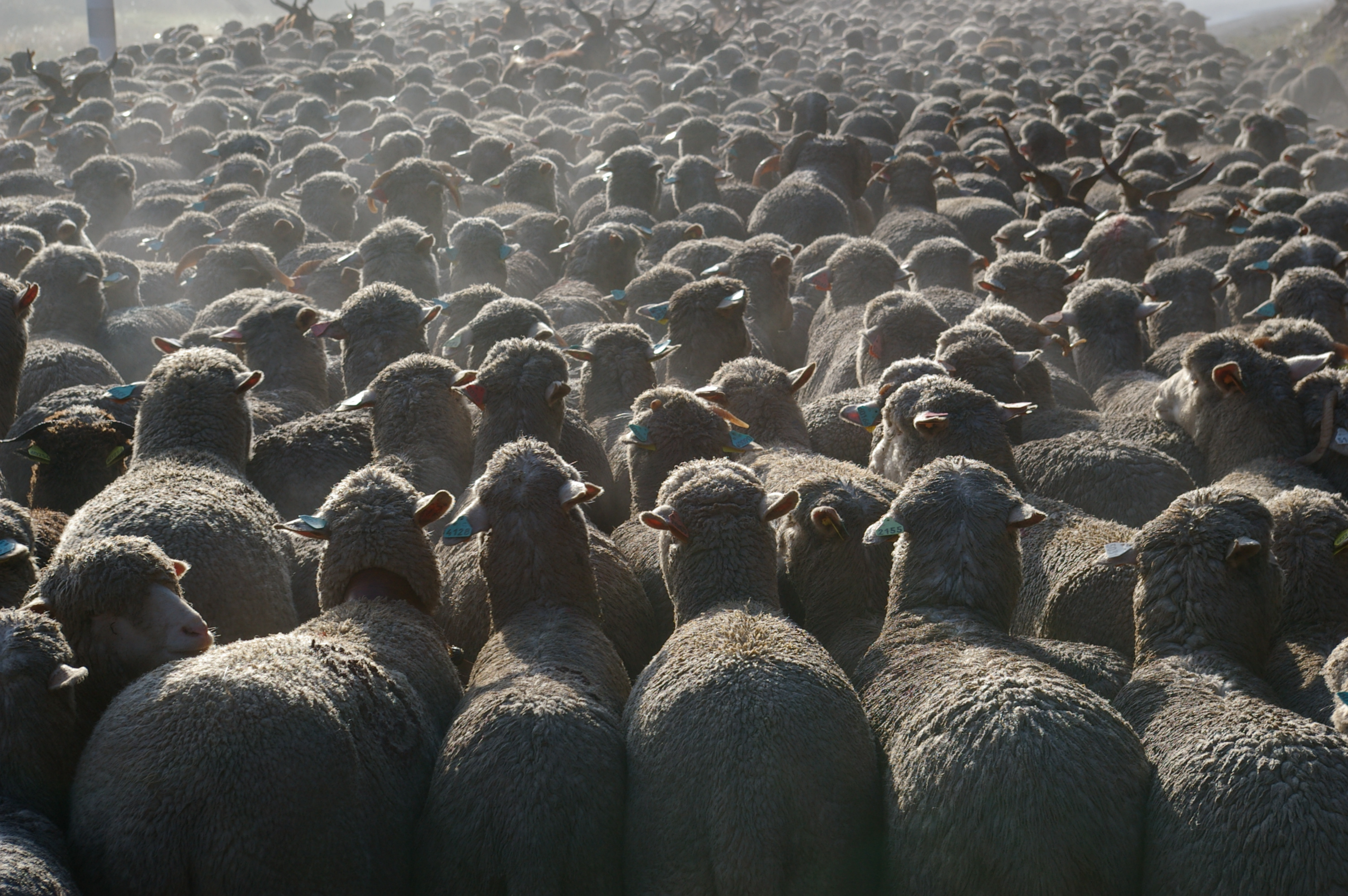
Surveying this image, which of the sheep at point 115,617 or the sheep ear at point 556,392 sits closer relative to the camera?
the sheep at point 115,617

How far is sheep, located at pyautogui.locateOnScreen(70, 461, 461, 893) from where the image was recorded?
331 cm

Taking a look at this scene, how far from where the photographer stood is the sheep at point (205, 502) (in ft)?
15.8

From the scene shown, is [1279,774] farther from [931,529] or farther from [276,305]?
[276,305]

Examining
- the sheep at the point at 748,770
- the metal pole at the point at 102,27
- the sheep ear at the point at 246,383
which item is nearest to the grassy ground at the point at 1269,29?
the metal pole at the point at 102,27

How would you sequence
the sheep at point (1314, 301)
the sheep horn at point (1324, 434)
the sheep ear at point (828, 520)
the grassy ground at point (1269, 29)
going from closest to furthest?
the sheep ear at point (828, 520), the sheep horn at point (1324, 434), the sheep at point (1314, 301), the grassy ground at point (1269, 29)

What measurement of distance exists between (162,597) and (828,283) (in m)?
→ 6.26

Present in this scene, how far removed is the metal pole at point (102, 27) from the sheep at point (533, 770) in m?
24.8

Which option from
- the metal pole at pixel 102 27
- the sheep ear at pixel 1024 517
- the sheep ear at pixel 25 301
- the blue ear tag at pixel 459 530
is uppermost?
the metal pole at pixel 102 27

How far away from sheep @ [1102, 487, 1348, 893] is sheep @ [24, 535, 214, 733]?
3.37m

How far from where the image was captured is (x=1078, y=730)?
11.7 feet

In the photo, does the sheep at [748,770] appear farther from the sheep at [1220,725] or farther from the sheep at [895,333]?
the sheep at [895,333]

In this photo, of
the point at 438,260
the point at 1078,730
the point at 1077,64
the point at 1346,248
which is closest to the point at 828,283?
the point at 438,260

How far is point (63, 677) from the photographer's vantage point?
3.67 m

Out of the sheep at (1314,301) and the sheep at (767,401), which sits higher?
the sheep at (1314,301)
